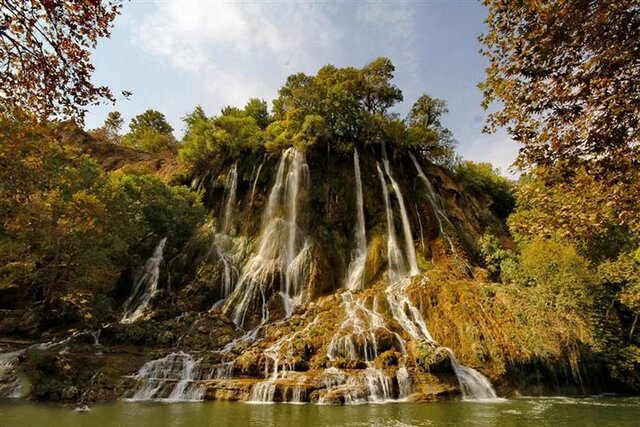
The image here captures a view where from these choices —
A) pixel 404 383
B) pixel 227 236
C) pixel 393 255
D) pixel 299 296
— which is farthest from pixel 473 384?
pixel 227 236

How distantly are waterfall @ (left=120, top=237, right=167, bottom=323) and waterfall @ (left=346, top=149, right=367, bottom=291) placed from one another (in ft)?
39.7

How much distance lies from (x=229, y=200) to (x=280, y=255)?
9.29 metres

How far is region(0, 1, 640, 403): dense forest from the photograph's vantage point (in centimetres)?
690

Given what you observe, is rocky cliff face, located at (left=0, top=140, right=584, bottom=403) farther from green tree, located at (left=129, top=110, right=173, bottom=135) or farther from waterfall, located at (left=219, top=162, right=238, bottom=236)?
green tree, located at (left=129, top=110, right=173, bottom=135)

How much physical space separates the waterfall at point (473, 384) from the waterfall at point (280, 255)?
385 inches

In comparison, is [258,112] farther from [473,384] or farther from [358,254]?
[473,384]

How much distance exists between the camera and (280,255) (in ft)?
86.4

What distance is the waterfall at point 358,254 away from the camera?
2519 centimetres

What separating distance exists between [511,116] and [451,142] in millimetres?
32104

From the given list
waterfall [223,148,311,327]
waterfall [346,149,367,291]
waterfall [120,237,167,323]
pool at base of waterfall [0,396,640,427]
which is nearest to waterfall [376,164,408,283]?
waterfall [346,149,367,291]

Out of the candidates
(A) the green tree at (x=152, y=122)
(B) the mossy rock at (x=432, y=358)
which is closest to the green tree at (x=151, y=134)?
(A) the green tree at (x=152, y=122)

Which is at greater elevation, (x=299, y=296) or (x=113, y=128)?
(x=113, y=128)

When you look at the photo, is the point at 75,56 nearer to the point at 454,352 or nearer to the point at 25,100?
the point at 25,100

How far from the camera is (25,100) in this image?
23.1 feet
